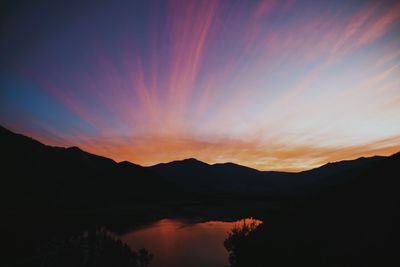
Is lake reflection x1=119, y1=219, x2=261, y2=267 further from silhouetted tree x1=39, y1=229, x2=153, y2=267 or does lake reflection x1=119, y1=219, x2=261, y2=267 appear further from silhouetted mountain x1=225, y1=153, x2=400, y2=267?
silhouetted tree x1=39, y1=229, x2=153, y2=267

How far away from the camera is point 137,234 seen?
154 feet

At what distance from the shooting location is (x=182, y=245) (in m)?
38.0

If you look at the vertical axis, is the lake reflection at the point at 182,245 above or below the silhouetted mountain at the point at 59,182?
below

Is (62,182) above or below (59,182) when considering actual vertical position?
above

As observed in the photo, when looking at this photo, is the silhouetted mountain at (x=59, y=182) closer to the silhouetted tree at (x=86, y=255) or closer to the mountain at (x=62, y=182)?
the mountain at (x=62, y=182)

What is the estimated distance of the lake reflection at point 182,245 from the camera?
94.7ft

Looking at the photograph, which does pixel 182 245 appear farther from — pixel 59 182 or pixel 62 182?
pixel 62 182

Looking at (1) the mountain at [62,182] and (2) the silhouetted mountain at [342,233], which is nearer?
(2) the silhouetted mountain at [342,233]

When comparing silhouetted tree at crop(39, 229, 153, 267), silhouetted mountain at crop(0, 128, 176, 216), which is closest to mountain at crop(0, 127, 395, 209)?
silhouetted mountain at crop(0, 128, 176, 216)

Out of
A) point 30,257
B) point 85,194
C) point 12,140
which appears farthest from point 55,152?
point 30,257

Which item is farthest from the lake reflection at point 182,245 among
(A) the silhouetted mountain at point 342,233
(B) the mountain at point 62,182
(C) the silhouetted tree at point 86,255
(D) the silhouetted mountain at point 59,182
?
(D) the silhouetted mountain at point 59,182

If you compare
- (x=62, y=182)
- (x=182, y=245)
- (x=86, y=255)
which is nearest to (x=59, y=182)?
(x=62, y=182)

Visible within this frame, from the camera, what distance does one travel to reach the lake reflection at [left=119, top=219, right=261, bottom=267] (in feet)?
94.7

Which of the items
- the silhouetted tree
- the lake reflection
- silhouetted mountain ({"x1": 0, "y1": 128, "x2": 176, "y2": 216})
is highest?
silhouetted mountain ({"x1": 0, "y1": 128, "x2": 176, "y2": 216})
